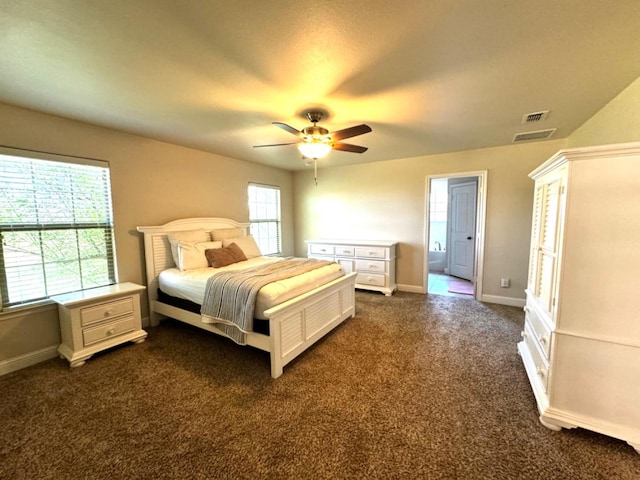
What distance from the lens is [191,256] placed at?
10.8ft

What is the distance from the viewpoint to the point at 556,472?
1.39 meters

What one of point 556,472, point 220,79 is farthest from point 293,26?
point 556,472

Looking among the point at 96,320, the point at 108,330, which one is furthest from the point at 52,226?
the point at 108,330

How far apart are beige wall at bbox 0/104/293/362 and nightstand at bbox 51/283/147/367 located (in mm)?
291

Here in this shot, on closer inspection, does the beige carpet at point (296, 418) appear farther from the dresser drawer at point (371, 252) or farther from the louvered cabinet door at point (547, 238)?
the dresser drawer at point (371, 252)

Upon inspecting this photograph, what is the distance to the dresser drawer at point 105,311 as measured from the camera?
2.47 metres

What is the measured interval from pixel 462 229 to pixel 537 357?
4155mm

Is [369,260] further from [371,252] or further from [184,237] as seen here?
[184,237]

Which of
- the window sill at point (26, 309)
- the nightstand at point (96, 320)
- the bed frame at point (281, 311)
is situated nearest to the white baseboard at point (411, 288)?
the bed frame at point (281, 311)

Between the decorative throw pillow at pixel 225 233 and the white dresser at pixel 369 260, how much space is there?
61.5 inches

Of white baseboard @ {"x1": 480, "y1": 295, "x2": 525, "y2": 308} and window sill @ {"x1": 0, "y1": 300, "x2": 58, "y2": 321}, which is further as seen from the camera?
white baseboard @ {"x1": 480, "y1": 295, "x2": 525, "y2": 308}

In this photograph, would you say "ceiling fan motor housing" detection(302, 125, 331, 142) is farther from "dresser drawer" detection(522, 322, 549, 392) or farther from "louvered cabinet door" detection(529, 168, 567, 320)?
"dresser drawer" detection(522, 322, 549, 392)

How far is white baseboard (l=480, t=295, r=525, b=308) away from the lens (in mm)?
3844

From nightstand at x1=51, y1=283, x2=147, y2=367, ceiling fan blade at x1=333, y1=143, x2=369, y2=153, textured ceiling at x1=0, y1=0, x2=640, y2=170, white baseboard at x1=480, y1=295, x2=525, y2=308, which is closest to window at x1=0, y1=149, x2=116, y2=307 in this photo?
nightstand at x1=51, y1=283, x2=147, y2=367
